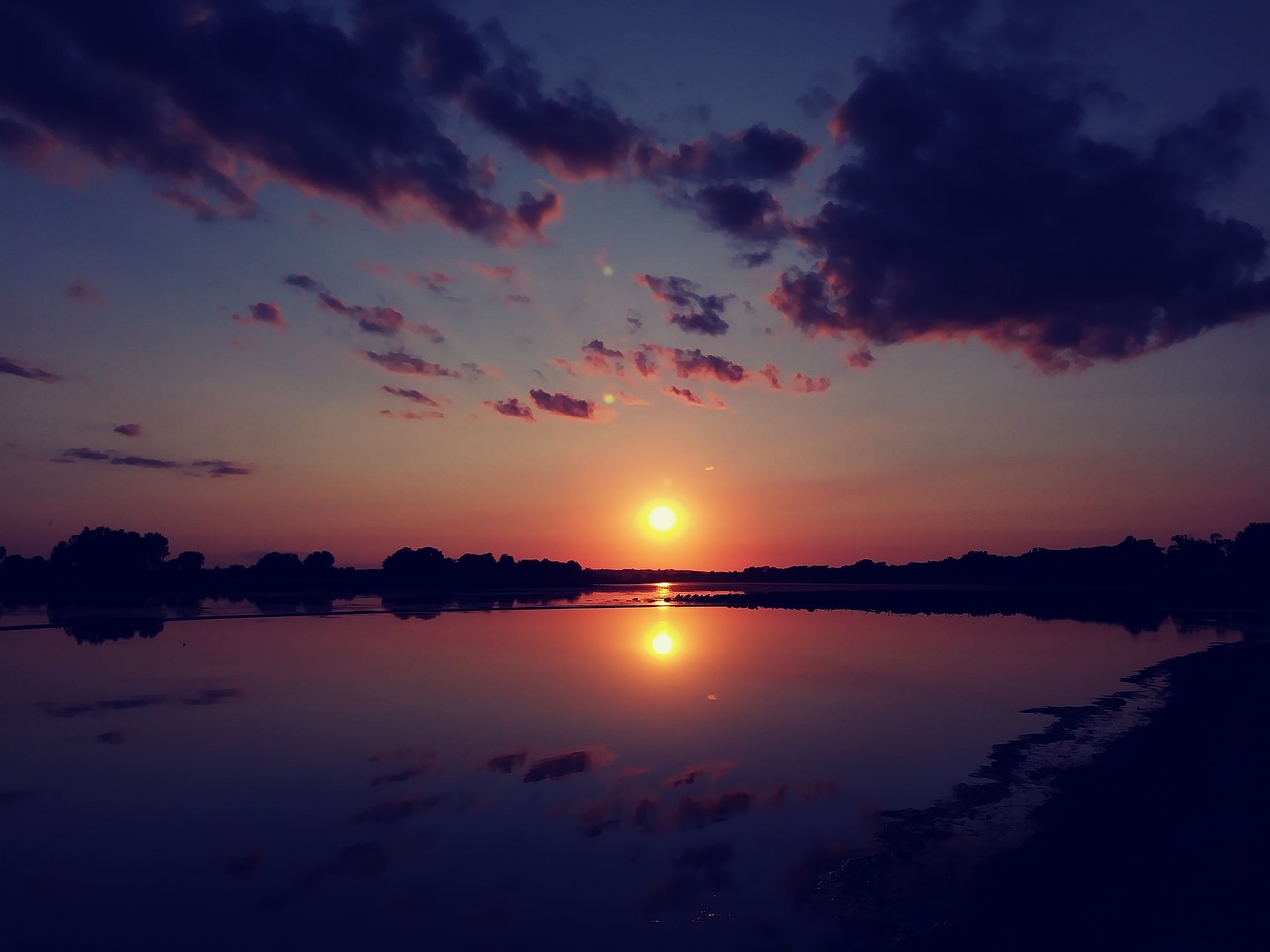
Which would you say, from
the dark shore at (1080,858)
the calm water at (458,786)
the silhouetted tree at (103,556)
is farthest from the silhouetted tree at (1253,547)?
the silhouetted tree at (103,556)

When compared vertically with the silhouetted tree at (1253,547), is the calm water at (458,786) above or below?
below

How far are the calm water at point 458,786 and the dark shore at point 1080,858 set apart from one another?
1051 mm

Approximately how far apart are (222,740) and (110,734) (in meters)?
3.69

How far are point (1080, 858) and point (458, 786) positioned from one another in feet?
40.9

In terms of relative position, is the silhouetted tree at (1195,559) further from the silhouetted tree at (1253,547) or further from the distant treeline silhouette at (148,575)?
the distant treeline silhouette at (148,575)

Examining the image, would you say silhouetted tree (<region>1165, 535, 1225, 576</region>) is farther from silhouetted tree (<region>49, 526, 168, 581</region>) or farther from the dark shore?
silhouetted tree (<region>49, 526, 168, 581</region>)

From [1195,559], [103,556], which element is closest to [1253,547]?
[1195,559]

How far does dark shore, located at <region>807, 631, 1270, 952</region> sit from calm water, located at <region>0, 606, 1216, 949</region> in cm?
105

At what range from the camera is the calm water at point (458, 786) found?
10898 mm

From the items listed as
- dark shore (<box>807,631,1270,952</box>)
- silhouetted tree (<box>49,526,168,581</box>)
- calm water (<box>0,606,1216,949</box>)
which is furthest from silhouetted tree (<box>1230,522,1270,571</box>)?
silhouetted tree (<box>49,526,168,581</box>)

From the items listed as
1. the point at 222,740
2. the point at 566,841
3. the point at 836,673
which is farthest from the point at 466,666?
the point at 566,841

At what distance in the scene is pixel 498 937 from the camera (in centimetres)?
1023

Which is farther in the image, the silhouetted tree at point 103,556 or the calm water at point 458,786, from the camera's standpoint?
the silhouetted tree at point 103,556

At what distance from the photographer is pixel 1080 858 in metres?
12.4
